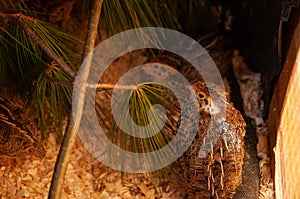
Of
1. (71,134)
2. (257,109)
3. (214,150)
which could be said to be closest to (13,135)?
(71,134)

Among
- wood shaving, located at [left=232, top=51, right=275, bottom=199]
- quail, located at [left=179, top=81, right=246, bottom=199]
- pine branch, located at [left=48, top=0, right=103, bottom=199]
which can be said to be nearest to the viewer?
pine branch, located at [left=48, top=0, right=103, bottom=199]

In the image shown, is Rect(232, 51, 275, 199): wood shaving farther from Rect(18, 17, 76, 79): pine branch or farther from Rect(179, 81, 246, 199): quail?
Rect(18, 17, 76, 79): pine branch

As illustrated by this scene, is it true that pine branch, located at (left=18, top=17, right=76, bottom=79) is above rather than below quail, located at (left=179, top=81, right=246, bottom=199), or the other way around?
above

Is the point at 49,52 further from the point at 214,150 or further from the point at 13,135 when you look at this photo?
the point at 214,150

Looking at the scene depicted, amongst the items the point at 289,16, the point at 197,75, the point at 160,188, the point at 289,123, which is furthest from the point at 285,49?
the point at 160,188

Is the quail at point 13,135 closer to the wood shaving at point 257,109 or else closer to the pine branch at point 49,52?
the pine branch at point 49,52

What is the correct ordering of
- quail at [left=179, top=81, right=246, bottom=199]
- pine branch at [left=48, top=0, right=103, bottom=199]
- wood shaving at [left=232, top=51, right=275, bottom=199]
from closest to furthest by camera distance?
pine branch at [left=48, top=0, right=103, bottom=199] → quail at [left=179, top=81, right=246, bottom=199] → wood shaving at [left=232, top=51, right=275, bottom=199]

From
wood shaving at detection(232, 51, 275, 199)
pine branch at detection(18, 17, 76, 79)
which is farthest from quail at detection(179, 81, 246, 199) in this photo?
pine branch at detection(18, 17, 76, 79)

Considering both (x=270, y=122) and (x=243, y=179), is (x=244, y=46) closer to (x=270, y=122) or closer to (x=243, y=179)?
(x=270, y=122)
